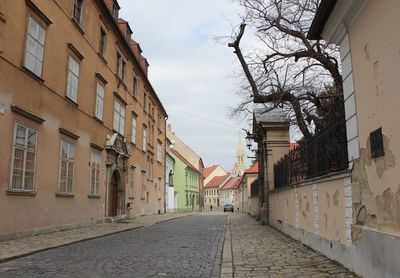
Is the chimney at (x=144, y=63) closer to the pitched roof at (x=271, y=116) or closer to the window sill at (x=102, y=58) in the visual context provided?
the window sill at (x=102, y=58)

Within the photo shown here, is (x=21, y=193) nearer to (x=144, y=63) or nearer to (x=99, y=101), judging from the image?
(x=99, y=101)

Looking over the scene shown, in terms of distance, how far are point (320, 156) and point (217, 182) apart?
113661 mm

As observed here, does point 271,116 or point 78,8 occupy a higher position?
point 78,8

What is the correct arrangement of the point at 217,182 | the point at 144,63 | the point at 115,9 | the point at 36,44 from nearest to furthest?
the point at 36,44 → the point at 115,9 → the point at 144,63 → the point at 217,182

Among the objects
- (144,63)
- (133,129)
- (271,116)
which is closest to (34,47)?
(271,116)

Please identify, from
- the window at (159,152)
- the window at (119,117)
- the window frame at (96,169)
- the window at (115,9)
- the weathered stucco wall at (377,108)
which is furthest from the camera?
the window at (159,152)

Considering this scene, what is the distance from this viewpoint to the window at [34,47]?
1412cm

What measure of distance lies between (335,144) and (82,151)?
13.0 m

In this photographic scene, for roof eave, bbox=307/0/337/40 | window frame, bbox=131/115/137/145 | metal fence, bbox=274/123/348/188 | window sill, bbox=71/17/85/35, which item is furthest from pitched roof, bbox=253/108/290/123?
roof eave, bbox=307/0/337/40

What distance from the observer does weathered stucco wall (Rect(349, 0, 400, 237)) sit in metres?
5.89

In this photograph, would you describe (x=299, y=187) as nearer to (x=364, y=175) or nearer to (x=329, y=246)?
(x=329, y=246)

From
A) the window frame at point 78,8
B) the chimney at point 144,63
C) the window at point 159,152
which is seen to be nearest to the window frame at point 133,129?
the chimney at point 144,63

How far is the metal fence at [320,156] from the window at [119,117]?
41.0 ft

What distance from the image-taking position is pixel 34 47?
47.9 ft
